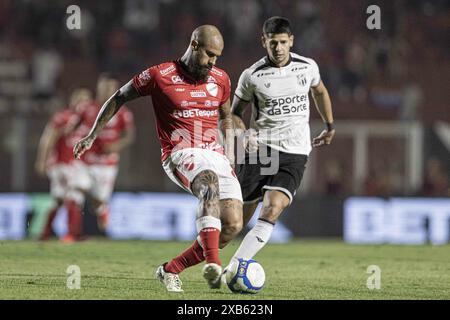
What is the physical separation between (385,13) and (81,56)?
6641 mm

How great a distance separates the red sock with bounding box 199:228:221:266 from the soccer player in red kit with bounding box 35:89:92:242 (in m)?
7.00

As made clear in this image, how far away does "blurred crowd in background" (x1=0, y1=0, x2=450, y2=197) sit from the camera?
63.3ft

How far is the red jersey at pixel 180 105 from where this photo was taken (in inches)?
345

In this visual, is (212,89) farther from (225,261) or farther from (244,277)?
(225,261)

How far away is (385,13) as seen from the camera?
906 inches

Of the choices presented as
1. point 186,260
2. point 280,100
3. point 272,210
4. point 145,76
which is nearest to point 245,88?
point 280,100

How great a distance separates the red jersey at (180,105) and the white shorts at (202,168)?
99 millimetres

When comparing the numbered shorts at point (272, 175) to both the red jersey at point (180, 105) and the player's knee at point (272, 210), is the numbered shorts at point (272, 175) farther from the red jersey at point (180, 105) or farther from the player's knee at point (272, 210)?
the red jersey at point (180, 105)

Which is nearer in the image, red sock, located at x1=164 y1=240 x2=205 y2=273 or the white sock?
red sock, located at x1=164 y1=240 x2=205 y2=273

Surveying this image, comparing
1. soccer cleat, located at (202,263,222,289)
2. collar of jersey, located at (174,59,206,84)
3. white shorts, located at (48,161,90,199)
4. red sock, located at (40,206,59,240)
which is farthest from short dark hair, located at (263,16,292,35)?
red sock, located at (40,206,59,240)

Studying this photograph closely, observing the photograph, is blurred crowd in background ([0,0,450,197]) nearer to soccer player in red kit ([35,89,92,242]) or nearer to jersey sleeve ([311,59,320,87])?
soccer player in red kit ([35,89,92,242])

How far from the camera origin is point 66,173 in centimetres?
1522
